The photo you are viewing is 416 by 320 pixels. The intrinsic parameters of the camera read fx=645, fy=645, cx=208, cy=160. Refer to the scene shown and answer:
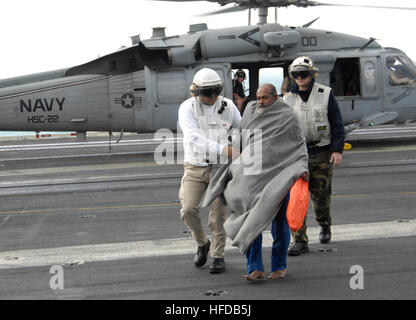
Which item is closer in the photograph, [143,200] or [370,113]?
[143,200]

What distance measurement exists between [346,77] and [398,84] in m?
1.52

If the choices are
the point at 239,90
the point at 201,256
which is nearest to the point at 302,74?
the point at 201,256

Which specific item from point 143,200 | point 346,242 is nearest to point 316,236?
point 346,242

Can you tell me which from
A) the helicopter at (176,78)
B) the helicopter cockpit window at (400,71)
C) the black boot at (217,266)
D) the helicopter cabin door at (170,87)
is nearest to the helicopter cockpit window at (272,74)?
the helicopter at (176,78)

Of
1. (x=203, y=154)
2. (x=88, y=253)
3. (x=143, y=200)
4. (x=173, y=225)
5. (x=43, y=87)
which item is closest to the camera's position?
(x=203, y=154)

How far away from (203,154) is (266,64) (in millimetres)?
12195

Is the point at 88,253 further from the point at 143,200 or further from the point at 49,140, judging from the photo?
the point at 49,140

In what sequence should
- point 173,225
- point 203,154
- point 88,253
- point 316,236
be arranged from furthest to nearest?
point 173,225
point 316,236
point 88,253
point 203,154

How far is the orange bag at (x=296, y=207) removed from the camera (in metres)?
6.10

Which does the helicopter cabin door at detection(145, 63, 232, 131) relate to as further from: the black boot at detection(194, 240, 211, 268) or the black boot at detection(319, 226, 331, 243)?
the black boot at detection(194, 240, 211, 268)

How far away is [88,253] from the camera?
7.79 m

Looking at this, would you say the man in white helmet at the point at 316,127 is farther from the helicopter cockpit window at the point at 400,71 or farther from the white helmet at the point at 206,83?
the helicopter cockpit window at the point at 400,71

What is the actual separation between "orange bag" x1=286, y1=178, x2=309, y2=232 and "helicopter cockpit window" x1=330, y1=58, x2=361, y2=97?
43.2ft

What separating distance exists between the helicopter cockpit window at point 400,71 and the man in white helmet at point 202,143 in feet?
42.5
